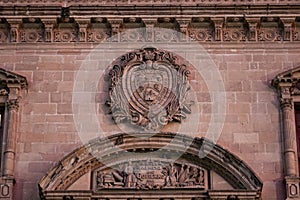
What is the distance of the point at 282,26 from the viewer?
25.7 meters

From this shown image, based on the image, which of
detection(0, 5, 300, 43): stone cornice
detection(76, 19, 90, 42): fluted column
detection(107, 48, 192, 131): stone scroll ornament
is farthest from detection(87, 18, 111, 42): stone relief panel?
detection(107, 48, 192, 131): stone scroll ornament

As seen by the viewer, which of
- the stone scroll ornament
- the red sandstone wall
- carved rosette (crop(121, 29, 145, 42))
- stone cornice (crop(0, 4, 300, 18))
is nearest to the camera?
the red sandstone wall

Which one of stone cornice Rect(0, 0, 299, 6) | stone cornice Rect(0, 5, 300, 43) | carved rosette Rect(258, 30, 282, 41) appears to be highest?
stone cornice Rect(0, 0, 299, 6)

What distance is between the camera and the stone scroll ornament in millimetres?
24375

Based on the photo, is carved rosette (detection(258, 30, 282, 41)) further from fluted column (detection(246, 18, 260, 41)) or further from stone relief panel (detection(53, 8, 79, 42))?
stone relief panel (detection(53, 8, 79, 42))

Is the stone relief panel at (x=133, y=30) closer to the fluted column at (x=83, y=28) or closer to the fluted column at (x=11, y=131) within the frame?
the fluted column at (x=83, y=28)

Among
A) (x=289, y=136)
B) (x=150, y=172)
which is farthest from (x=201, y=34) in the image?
(x=150, y=172)

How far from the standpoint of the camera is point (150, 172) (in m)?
23.5

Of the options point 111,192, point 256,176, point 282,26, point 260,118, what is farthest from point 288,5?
point 111,192

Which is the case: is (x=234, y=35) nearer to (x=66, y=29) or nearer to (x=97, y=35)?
(x=97, y=35)

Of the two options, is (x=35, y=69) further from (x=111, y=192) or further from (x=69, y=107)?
(x=111, y=192)

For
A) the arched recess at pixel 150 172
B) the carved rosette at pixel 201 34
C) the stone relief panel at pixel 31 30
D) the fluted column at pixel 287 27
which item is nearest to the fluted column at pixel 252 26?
the fluted column at pixel 287 27

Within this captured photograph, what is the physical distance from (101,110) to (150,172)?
6.89 feet

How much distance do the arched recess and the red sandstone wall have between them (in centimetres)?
59
